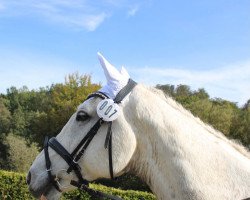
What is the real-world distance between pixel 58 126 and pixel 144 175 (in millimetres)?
49618

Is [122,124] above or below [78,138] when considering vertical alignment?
above

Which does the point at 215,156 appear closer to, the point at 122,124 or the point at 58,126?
the point at 122,124

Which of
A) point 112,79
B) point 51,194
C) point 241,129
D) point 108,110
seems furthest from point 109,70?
point 241,129

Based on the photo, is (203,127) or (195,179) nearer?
(195,179)

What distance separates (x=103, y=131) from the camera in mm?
3578

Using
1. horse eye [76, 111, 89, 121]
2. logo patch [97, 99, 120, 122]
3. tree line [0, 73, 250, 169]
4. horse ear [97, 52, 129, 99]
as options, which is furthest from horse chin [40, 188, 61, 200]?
tree line [0, 73, 250, 169]

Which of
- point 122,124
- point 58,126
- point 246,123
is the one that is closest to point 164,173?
point 122,124

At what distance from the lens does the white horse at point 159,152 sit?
3.23 meters

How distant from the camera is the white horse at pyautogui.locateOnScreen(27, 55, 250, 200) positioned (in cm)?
323

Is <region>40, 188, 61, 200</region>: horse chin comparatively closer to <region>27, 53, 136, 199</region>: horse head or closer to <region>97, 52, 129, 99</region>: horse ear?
<region>27, 53, 136, 199</region>: horse head

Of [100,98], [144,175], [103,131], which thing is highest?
[100,98]

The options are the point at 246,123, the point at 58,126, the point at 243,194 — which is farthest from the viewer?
the point at 58,126

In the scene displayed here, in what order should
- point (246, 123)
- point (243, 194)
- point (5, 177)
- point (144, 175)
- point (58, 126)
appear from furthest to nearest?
point (58, 126) < point (246, 123) < point (5, 177) < point (144, 175) < point (243, 194)

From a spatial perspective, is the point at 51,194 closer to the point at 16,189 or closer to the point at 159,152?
the point at 159,152
